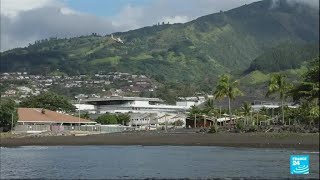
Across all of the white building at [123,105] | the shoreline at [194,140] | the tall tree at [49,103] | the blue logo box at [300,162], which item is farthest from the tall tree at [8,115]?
the white building at [123,105]

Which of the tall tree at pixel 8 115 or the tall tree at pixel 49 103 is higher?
the tall tree at pixel 49 103

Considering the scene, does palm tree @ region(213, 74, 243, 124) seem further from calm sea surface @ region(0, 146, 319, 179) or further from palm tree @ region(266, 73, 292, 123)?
calm sea surface @ region(0, 146, 319, 179)

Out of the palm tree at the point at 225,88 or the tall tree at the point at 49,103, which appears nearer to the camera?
the palm tree at the point at 225,88

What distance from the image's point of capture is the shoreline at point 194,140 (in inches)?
1976

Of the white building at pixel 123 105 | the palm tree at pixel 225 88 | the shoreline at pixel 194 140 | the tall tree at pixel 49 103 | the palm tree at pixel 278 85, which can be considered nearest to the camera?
the shoreline at pixel 194 140

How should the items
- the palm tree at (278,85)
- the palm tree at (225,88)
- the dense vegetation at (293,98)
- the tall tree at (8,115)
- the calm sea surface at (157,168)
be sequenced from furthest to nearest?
1. the tall tree at (8,115)
2. the palm tree at (225,88)
3. the palm tree at (278,85)
4. the calm sea surface at (157,168)
5. the dense vegetation at (293,98)

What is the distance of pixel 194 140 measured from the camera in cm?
6344

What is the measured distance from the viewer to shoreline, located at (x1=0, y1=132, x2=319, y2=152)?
50194mm

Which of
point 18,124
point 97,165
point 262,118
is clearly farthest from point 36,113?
point 97,165

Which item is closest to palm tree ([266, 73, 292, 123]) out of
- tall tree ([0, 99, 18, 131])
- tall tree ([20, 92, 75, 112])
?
tall tree ([0, 99, 18, 131])

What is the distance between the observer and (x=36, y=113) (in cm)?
10250

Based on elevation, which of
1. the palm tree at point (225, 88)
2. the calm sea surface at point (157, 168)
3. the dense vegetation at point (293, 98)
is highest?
the palm tree at point (225, 88)

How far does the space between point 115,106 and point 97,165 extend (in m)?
143

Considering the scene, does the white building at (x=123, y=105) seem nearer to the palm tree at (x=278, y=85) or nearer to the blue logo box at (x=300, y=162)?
the palm tree at (x=278, y=85)
